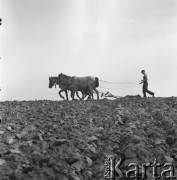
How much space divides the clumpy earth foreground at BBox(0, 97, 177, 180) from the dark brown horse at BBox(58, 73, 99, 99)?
6503 mm

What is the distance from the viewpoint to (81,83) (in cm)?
2253

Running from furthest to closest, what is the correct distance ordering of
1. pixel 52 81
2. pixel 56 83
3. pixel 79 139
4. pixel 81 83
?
pixel 52 81
pixel 56 83
pixel 81 83
pixel 79 139

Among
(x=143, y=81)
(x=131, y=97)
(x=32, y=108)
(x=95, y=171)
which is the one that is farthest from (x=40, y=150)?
(x=143, y=81)

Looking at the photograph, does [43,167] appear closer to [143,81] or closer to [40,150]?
[40,150]

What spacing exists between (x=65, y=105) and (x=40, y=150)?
6.84 metres

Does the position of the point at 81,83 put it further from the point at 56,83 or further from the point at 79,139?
the point at 79,139

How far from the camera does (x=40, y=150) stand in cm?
934

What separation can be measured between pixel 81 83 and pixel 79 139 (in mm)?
12386

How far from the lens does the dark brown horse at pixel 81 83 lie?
22172 mm

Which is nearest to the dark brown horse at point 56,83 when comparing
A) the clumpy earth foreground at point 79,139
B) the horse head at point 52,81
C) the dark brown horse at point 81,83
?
the horse head at point 52,81

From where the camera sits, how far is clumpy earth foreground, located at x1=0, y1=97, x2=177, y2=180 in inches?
330

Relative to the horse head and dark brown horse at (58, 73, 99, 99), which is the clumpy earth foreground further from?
the horse head

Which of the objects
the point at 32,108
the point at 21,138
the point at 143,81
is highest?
the point at 143,81

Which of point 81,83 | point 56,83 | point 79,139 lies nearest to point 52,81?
point 56,83
